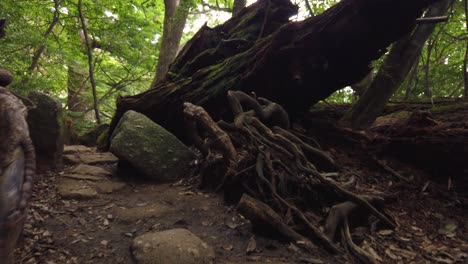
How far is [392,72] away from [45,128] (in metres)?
6.38

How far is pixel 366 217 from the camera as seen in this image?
11.8ft

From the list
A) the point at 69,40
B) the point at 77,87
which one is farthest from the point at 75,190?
the point at 77,87

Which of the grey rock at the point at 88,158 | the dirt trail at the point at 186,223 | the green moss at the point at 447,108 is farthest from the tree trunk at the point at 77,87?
the green moss at the point at 447,108

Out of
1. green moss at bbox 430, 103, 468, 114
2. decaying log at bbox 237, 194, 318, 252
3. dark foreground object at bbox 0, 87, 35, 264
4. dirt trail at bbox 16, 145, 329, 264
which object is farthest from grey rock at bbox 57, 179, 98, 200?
green moss at bbox 430, 103, 468, 114

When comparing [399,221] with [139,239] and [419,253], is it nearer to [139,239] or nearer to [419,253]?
[419,253]

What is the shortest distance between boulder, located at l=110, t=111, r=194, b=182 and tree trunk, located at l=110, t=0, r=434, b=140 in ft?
3.83

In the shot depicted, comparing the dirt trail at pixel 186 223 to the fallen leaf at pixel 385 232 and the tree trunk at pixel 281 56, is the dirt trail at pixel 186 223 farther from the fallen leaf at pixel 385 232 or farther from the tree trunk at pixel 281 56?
the tree trunk at pixel 281 56

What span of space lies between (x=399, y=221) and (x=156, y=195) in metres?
3.33

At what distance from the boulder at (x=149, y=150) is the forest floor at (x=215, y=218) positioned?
269 mm

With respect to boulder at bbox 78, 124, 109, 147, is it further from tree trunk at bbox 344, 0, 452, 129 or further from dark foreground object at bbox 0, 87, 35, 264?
tree trunk at bbox 344, 0, 452, 129

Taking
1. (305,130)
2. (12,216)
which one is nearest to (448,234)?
(305,130)

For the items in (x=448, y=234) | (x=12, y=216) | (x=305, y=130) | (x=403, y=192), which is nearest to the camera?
(x=12, y=216)

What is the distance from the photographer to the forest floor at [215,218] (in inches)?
119

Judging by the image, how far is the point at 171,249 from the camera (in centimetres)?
288
